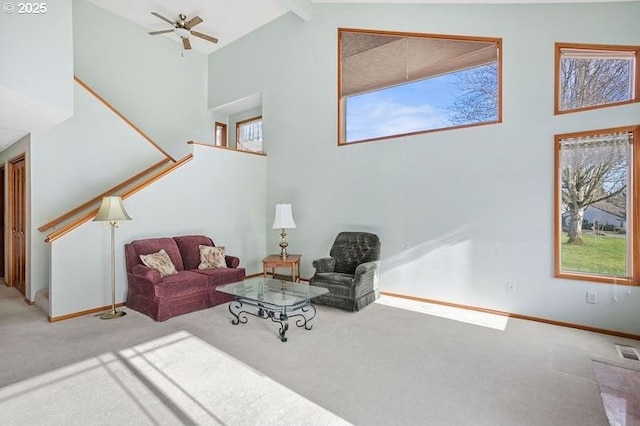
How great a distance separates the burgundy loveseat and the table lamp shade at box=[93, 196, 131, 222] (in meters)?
0.54

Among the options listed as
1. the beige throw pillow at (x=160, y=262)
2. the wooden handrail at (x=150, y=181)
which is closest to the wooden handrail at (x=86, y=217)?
the wooden handrail at (x=150, y=181)

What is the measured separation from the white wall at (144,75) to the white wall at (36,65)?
299 centimetres

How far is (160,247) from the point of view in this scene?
14.5 feet

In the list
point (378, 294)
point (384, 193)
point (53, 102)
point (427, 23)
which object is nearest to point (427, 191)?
point (384, 193)

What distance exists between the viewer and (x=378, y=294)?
4.66 m

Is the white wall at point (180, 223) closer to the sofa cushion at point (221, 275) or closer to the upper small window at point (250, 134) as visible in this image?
the sofa cushion at point (221, 275)

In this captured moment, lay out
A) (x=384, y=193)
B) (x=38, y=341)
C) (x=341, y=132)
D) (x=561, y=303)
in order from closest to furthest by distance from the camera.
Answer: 1. (x=38, y=341)
2. (x=561, y=303)
3. (x=384, y=193)
4. (x=341, y=132)

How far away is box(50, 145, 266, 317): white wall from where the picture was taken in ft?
12.7

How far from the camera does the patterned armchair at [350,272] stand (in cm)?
407

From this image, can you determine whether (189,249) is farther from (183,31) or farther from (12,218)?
(183,31)

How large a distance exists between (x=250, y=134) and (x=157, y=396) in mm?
6513

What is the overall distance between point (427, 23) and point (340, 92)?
1.59 m

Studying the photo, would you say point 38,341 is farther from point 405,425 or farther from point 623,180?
point 623,180

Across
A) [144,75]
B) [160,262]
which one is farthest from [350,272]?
[144,75]
